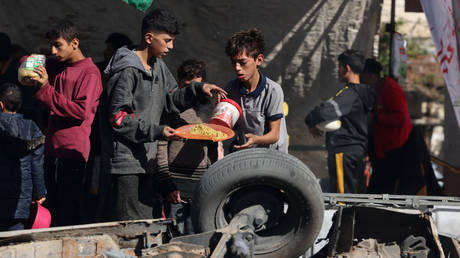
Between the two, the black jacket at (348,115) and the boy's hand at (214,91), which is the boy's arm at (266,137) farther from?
the black jacket at (348,115)

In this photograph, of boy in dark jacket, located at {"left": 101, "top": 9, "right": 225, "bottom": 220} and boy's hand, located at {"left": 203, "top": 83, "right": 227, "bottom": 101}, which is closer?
boy in dark jacket, located at {"left": 101, "top": 9, "right": 225, "bottom": 220}

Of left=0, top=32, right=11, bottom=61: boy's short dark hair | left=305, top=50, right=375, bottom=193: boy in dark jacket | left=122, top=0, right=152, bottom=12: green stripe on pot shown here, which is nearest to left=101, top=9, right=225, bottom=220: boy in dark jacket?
left=122, top=0, right=152, bottom=12: green stripe on pot

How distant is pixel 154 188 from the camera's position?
4453mm

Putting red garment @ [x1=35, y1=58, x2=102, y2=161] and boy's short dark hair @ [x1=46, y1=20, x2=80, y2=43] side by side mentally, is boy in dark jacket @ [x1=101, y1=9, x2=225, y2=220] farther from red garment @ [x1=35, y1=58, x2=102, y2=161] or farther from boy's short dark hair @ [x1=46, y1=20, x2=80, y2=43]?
boy's short dark hair @ [x1=46, y1=20, x2=80, y2=43]

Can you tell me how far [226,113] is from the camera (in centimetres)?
409

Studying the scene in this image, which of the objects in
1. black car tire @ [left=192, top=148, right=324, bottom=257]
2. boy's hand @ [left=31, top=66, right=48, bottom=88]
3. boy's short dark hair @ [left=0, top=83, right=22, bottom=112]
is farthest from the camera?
boy's short dark hair @ [left=0, top=83, right=22, bottom=112]

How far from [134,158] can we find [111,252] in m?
1.25

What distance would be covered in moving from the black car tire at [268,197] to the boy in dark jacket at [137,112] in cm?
67

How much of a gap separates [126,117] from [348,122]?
320 centimetres

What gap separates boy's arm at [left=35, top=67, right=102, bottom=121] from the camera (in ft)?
14.7

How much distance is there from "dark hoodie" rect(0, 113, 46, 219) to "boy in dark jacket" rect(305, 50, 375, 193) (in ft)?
10.0

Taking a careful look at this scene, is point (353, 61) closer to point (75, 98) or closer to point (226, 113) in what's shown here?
point (226, 113)

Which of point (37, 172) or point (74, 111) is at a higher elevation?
point (74, 111)

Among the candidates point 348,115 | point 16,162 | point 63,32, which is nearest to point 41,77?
point 63,32
